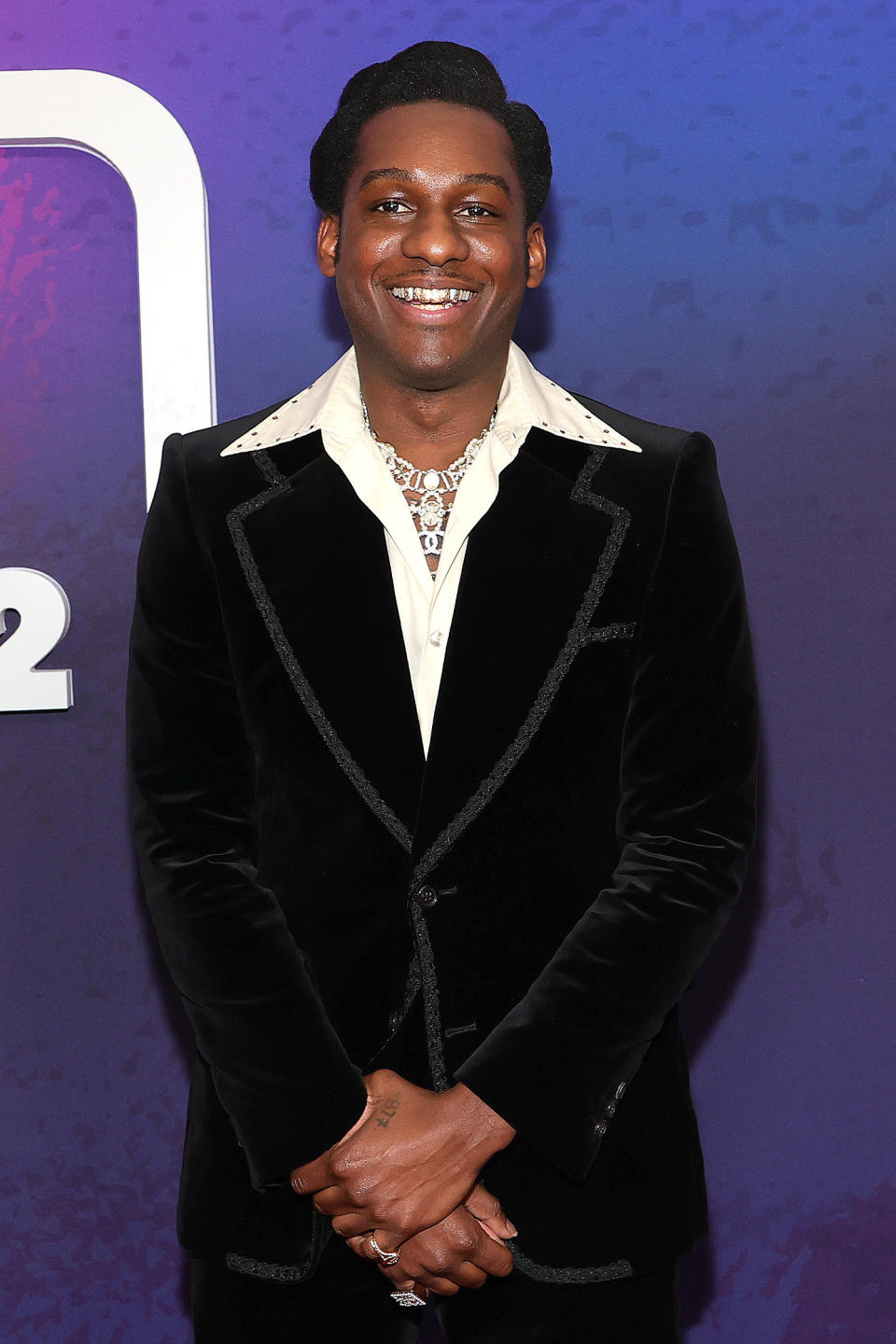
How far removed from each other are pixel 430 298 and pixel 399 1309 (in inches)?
43.7

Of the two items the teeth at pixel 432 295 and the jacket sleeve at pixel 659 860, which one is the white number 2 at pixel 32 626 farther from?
the jacket sleeve at pixel 659 860

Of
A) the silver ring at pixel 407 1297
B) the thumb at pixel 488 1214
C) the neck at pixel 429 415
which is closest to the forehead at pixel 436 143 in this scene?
the neck at pixel 429 415

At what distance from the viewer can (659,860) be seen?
146 cm

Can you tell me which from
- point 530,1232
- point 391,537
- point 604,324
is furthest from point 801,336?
point 530,1232

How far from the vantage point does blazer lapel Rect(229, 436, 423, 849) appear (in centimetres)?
146

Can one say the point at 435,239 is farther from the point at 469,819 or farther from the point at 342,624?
the point at 469,819

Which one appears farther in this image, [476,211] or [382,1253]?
[476,211]

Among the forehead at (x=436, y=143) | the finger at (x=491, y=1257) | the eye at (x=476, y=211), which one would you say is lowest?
the finger at (x=491, y=1257)

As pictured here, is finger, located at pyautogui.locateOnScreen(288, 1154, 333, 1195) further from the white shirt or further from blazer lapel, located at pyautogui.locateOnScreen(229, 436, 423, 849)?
the white shirt

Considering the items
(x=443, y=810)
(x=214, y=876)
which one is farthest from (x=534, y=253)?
(x=214, y=876)

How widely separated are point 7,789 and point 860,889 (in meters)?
1.48

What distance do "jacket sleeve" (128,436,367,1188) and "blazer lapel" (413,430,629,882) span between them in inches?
7.5

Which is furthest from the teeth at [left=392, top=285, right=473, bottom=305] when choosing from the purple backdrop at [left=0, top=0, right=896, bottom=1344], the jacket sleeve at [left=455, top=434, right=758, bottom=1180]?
the purple backdrop at [left=0, top=0, right=896, bottom=1344]

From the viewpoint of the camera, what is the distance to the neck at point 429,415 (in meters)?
1.57
